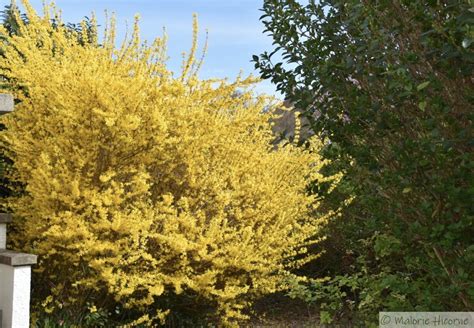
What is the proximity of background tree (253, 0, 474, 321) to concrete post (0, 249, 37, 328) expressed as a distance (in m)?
2.40

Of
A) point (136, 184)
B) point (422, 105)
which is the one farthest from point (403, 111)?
point (136, 184)

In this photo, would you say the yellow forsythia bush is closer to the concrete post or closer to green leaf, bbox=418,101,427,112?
the concrete post

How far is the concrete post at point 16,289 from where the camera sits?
468 cm

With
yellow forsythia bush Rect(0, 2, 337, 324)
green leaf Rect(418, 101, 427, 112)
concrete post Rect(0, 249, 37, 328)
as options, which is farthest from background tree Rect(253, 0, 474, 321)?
concrete post Rect(0, 249, 37, 328)

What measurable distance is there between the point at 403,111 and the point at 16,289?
122 inches

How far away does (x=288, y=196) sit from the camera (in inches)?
253

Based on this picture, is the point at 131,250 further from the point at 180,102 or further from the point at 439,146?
the point at 439,146

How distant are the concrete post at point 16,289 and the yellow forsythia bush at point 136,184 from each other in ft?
1.70

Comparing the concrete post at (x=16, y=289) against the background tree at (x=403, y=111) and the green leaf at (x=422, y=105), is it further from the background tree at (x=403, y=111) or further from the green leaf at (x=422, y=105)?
the green leaf at (x=422, y=105)

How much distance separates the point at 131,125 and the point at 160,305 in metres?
1.89

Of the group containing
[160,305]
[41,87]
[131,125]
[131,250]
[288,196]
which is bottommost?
[160,305]

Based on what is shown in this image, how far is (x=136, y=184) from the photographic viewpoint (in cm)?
563

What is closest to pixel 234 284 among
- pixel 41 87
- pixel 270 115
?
pixel 270 115

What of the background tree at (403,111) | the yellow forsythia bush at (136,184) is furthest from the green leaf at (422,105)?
the yellow forsythia bush at (136,184)
